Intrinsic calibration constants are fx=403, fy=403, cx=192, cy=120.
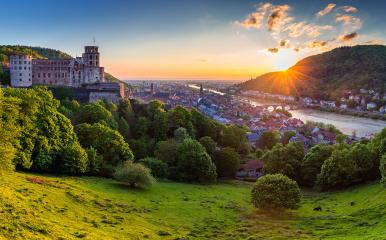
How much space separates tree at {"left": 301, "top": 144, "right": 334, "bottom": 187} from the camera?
226ft

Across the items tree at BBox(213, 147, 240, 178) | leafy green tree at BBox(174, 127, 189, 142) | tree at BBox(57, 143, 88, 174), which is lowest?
tree at BBox(213, 147, 240, 178)

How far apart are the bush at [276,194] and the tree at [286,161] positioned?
2044 centimetres

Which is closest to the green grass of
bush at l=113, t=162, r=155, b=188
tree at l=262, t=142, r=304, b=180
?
bush at l=113, t=162, r=155, b=188

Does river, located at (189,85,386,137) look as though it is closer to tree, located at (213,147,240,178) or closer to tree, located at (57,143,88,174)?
tree, located at (213,147,240,178)

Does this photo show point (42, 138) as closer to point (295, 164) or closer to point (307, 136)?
A: point (295, 164)

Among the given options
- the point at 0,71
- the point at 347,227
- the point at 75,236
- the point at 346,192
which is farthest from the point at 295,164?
the point at 0,71

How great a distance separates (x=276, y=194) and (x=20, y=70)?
73.9 metres

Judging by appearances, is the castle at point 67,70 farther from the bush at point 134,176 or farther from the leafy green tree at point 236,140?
the bush at point 134,176

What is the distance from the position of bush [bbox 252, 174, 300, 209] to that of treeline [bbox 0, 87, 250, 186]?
1388cm

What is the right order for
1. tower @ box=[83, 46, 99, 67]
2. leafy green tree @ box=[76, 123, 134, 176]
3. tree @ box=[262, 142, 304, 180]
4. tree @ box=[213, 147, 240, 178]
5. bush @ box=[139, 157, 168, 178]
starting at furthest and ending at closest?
tower @ box=[83, 46, 99, 67] → tree @ box=[213, 147, 240, 178] → tree @ box=[262, 142, 304, 180] → bush @ box=[139, 157, 168, 178] → leafy green tree @ box=[76, 123, 134, 176]

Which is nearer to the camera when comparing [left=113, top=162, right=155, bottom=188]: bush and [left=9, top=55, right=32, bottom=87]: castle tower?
[left=113, top=162, right=155, bottom=188]: bush

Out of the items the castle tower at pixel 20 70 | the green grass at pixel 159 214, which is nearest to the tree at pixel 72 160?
the green grass at pixel 159 214

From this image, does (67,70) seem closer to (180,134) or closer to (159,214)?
(180,134)

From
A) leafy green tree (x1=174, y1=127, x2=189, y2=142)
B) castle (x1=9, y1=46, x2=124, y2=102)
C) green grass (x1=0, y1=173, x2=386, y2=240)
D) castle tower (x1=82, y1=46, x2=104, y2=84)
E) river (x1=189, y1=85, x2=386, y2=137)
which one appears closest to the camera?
green grass (x1=0, y1=173, x2=386, y2=240)
